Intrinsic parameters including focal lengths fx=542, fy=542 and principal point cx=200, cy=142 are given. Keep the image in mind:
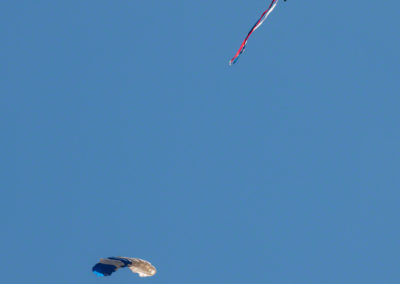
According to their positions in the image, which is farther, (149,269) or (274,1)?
(149,269)

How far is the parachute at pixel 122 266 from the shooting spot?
20022mm

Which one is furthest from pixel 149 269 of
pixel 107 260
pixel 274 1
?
pixel 274 1

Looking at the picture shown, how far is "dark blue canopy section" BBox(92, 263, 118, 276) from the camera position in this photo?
1974cm

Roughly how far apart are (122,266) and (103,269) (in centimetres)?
76

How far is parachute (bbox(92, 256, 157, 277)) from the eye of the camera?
65.7 ft

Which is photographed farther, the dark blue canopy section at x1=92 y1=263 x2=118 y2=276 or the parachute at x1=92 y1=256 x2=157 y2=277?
the parachute at x1=92 y1=256 x2=157 y2=277

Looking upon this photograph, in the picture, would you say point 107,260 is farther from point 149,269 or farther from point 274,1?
point 274,1

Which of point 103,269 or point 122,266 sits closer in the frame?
point 103,269

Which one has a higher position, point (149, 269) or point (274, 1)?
point (274, 1)

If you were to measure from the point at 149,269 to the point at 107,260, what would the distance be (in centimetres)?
169

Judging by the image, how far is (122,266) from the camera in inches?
808

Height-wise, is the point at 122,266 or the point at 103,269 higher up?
the point at 122,266

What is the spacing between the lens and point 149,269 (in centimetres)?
2077

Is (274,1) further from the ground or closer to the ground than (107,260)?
further from the ground
